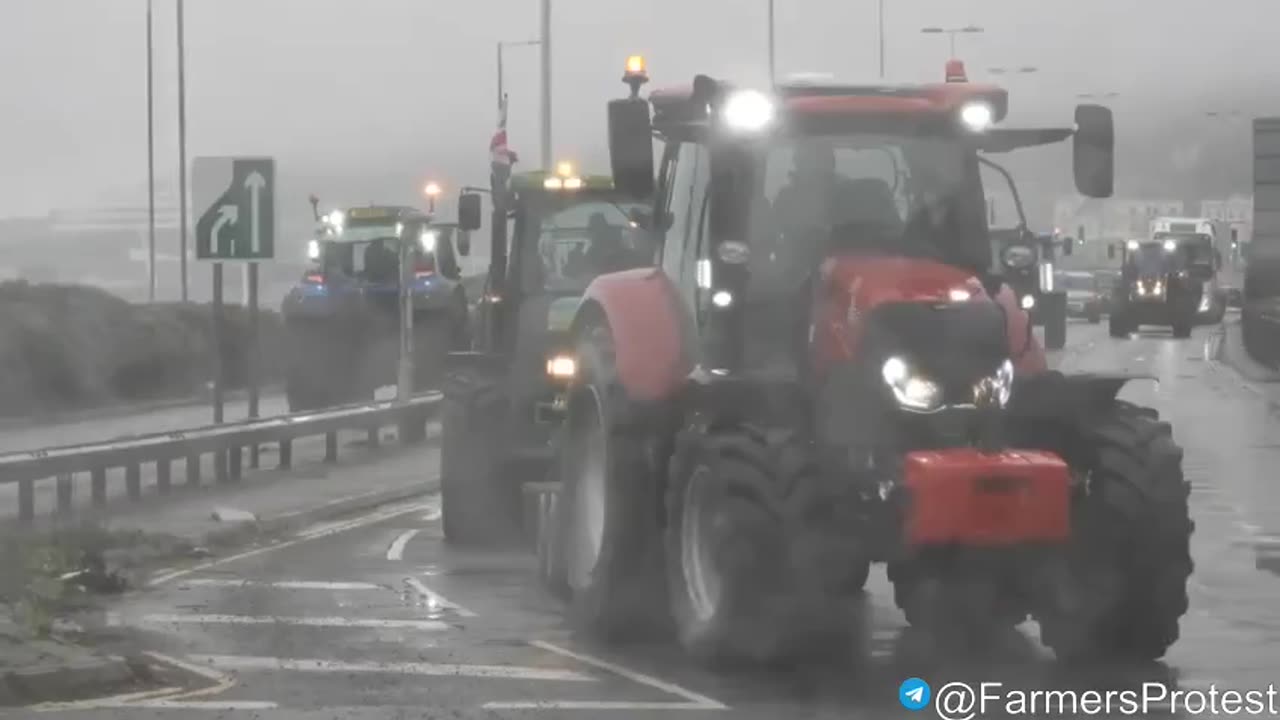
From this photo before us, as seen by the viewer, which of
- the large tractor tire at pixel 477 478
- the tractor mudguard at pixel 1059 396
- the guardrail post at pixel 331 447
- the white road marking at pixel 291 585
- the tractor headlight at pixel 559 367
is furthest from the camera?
the guardrail post at pixel 331 447

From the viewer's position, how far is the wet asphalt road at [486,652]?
1114cm

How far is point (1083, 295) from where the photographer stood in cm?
10556

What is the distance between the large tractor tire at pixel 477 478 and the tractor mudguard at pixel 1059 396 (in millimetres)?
7053

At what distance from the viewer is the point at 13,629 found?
497 inches

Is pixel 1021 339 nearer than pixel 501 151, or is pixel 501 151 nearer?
pixel 1021 339

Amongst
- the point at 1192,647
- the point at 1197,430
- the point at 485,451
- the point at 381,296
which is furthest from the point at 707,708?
the point at 381,296

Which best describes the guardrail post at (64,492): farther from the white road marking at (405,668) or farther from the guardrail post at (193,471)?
the white road marking at (405,668)

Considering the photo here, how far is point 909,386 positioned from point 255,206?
1332 centimetres

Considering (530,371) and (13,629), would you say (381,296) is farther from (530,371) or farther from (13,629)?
(13,629)

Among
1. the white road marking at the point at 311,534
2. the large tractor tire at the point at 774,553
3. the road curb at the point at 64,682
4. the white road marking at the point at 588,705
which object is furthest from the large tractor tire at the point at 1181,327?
the road curb at the point at 64,682

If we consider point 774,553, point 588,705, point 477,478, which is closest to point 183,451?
point 477,478

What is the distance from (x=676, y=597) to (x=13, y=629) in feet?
10.6

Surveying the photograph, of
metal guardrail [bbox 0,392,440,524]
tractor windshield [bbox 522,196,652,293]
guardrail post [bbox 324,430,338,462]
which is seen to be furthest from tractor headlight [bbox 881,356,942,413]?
A: guardrail post [bbox 324,430,338,462]

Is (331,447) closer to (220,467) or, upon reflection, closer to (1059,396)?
(220,467)
